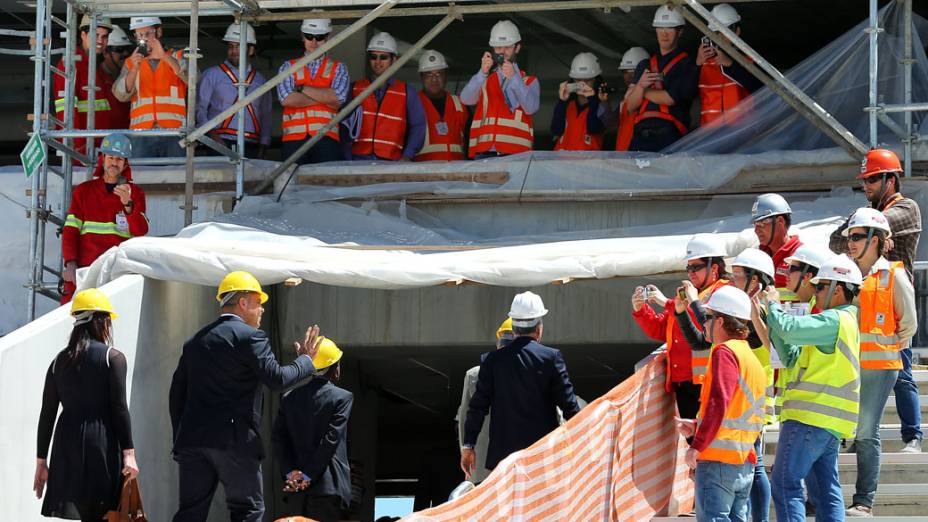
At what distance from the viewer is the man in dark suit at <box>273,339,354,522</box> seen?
35.4 ft

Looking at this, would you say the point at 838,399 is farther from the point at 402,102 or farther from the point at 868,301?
the point at 402,102

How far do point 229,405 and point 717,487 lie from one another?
2998 millimetres

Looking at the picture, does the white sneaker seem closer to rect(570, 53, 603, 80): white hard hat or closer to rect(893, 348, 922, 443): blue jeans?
rect(893, 348, 922, 443): blue jeans

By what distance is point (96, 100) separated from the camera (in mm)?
16031

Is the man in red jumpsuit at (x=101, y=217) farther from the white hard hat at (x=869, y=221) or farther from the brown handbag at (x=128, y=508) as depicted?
the white hard hat at (x=869, y=221)

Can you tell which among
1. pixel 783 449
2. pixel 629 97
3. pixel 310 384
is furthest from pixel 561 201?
pixel 783 449

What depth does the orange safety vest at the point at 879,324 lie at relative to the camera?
9.88 m

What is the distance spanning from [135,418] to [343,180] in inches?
143

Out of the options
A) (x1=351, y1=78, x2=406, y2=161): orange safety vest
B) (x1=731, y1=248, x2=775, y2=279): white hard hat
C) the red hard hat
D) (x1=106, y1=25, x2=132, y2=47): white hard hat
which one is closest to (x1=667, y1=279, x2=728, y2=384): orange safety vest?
(x1=731, y1=248, x2=775, y2=279): white hard hat

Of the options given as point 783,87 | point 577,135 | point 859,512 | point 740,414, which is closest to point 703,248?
point 740,414

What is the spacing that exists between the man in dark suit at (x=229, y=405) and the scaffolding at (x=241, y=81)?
444 cm

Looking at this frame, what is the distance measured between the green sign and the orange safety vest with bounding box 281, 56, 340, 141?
7.27 ft

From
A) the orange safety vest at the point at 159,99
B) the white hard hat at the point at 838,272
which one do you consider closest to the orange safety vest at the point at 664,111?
the orange safety vest at the point at 159,99

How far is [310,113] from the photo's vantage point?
50.0 ft
